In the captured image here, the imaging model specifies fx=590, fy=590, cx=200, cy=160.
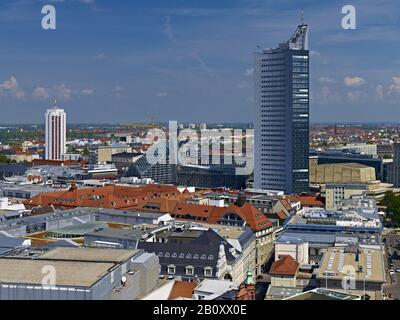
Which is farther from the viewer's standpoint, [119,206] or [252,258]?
[119,206]

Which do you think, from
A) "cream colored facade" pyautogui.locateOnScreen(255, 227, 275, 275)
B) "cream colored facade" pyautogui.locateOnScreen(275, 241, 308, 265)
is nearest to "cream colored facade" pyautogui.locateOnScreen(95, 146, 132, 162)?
"cream colored facade" pyautogui.locateOnScreen(255, 227, 275, 275)

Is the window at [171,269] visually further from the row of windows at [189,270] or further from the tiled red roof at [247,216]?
the tiled red roof at [247,216]

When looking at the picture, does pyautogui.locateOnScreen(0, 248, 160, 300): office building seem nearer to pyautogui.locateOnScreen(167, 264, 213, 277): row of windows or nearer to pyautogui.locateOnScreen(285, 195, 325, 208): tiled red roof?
pyautogui.locateOnScreen(167, 264, 213, 277): row of windows

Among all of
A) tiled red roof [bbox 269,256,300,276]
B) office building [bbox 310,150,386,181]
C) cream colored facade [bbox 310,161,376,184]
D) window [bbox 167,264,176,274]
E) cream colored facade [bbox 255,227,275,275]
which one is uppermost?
office building [bbox 310,150,386,181]

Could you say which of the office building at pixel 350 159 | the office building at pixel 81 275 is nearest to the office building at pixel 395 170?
the office building at pixel 350 159

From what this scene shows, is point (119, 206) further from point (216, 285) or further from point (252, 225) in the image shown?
point (216, 285)

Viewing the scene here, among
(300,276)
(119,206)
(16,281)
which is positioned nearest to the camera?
(16,281)
